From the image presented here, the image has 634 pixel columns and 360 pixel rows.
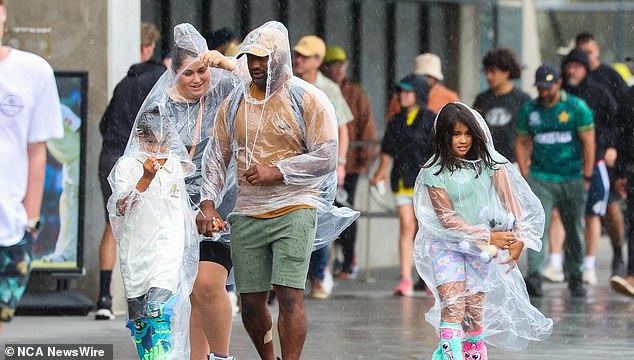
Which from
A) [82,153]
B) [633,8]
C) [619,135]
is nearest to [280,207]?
[82,153]

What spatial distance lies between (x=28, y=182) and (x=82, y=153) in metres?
5.71

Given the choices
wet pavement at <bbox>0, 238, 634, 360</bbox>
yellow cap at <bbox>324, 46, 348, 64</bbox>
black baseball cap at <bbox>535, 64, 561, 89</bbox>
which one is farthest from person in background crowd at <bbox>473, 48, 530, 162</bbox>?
yellow cap at <bbox>324, 46, 348, 64</bbox>

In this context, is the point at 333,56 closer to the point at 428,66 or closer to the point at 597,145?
the point at 428,66

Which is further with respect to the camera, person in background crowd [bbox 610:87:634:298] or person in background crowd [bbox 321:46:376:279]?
person in background crowd [bbox 321:46:376:279]

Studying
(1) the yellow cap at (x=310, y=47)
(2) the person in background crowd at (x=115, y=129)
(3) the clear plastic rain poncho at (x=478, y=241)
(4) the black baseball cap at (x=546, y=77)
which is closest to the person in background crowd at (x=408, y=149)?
(1) the yellow cap at (x=310, y=47)

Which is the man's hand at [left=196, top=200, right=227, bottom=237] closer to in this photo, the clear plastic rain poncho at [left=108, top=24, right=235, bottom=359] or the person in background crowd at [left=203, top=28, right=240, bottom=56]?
the clear plastic rain poncho at [left=108, top=24, right=235, bottom=359]

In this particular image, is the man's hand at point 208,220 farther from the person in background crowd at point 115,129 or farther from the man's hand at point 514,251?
the person in background crowd at point 115,129

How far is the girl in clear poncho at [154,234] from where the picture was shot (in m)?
8.16

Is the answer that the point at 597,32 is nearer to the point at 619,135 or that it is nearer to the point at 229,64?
the point at 619,135

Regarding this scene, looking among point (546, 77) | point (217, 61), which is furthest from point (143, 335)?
point (546, 77)

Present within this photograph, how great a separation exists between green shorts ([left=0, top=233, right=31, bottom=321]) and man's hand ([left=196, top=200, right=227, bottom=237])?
2100 millimetres

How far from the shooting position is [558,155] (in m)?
14.0

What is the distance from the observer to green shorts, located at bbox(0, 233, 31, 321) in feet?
20.5

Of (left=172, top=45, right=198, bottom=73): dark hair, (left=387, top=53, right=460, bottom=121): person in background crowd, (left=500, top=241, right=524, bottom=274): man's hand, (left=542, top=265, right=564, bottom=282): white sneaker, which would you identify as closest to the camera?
(left=500, top=241, right=524, bottom=274): man's hand
